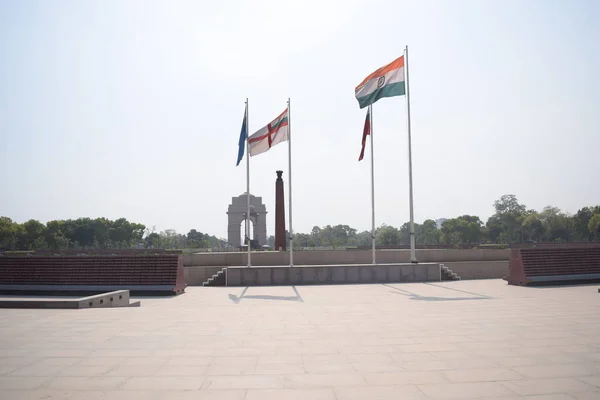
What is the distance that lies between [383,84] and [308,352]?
14103 millimetres

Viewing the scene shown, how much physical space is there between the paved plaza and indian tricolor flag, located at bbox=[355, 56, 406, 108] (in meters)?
9.81

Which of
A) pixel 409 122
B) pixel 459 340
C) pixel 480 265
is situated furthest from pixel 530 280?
pixel 459 340

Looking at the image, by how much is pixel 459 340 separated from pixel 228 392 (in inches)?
154

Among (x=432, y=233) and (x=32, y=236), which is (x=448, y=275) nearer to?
(x=32, y=236)

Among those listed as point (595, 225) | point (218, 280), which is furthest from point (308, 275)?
point (595, 225)

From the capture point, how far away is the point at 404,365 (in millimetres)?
5547

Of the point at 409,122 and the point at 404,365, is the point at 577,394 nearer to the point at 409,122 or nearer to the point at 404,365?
the point at 404,365

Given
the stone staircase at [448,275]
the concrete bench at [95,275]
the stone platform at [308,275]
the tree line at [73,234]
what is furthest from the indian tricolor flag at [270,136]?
the tree line at [73,234]

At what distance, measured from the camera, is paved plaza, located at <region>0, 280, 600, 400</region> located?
4.69 metres

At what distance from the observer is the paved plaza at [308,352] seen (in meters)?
4.69

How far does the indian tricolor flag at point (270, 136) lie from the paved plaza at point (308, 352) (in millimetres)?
9212

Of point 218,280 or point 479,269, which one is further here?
point 479,269

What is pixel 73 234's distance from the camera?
78750 millimetres

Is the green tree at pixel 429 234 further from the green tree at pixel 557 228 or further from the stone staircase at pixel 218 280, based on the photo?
the stone staircase at pixel 218 280
